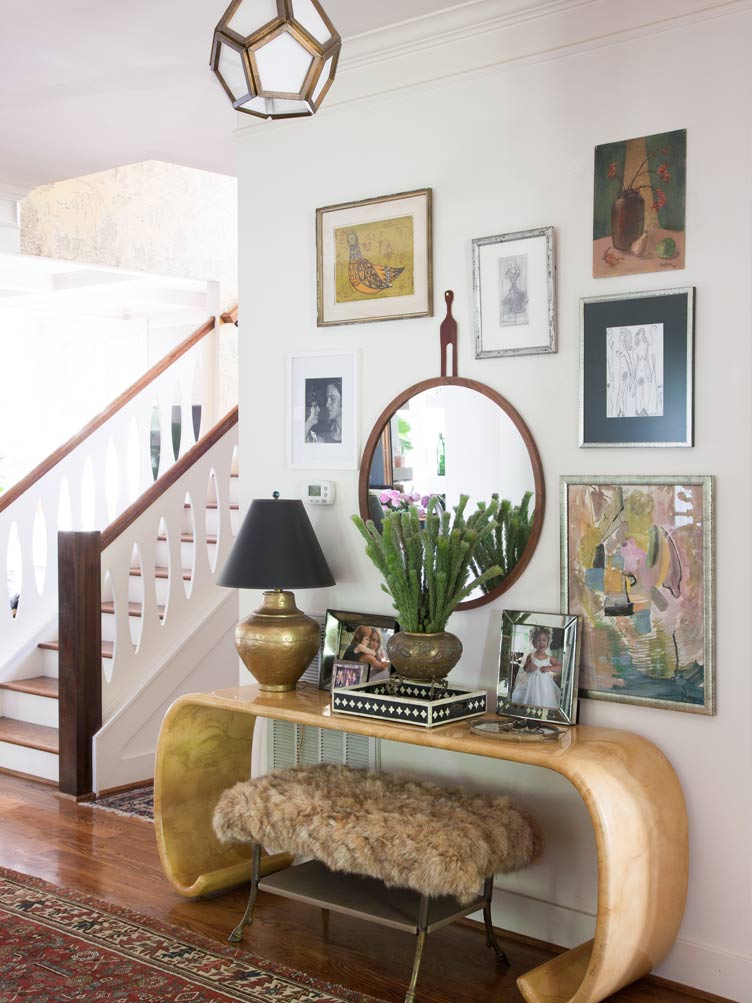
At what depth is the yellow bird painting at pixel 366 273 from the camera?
11.4 feet

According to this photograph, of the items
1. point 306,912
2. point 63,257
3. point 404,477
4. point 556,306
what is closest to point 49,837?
point 306,912

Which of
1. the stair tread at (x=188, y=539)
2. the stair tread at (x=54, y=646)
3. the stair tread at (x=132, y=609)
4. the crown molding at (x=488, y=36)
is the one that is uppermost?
the crown molding at (x=488, y=36)

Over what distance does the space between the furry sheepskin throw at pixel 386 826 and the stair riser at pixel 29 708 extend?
219cm

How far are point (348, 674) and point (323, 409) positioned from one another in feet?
2.94

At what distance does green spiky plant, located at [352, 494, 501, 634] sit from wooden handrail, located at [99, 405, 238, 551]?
1.95m

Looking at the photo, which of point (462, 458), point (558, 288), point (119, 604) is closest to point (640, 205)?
point (558, 288)

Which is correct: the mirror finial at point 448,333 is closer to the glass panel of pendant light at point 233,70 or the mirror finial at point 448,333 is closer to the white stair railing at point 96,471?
the glass panel of pendant light at point 233,70

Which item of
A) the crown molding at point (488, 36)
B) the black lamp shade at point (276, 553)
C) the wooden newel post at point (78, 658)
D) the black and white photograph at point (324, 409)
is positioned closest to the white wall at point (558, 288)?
the crown molding at point (488, 36)

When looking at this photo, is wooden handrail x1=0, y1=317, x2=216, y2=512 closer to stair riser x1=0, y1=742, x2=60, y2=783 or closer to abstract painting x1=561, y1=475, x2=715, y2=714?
stair riser x1=0, y1=742, x2=60, y2=783

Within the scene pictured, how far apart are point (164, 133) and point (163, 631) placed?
2.10m

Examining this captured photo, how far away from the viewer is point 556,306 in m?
3.08

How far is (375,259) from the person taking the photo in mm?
3498

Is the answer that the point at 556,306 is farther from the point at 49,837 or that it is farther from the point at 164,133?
the point at 49,837

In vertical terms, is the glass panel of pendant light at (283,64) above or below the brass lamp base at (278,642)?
above
